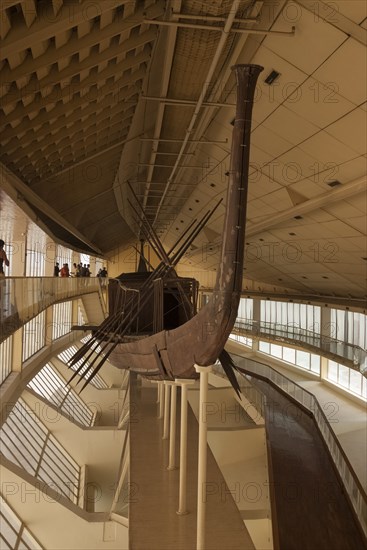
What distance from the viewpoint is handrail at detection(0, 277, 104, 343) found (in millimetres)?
8484

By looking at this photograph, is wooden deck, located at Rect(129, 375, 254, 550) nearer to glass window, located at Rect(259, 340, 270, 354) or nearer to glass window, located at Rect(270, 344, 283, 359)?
glass window, located at Rect(270, 344, 283, 359)

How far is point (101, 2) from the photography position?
5.62 meters

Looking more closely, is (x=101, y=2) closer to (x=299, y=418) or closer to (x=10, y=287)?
(x=10, y=287)

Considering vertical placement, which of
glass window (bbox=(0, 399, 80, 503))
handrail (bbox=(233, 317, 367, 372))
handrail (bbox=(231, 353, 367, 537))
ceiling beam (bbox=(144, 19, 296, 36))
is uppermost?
ceiling beam (bbox=(144, 19, 296, 36))

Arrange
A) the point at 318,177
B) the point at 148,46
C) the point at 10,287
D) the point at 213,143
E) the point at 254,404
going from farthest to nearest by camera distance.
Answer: the point at 254,404 < the point at 213,143 < the point at 318,177 < the point at 10,287 < the point at 148,46

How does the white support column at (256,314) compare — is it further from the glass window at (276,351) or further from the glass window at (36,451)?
the glass window at (36,451)

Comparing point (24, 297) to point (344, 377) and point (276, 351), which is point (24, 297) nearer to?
point (344, 377)

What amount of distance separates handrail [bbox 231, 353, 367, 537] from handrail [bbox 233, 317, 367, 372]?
8.54 feet

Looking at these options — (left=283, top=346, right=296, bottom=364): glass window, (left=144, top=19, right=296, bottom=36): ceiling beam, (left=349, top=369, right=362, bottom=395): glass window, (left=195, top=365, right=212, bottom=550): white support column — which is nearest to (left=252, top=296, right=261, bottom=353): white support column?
(left=283, top=346, right=296, bottom=364): glass window

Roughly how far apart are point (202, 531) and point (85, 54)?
642 cm

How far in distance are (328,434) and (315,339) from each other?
11.3 m

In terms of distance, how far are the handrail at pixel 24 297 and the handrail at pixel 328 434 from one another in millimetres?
6337

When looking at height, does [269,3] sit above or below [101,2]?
above

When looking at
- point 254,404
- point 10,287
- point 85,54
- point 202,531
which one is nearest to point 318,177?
point 85,54
